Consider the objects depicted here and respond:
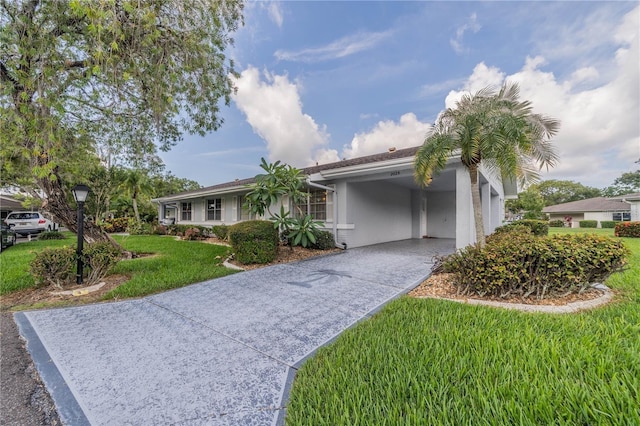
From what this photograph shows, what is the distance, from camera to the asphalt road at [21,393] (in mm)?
2016

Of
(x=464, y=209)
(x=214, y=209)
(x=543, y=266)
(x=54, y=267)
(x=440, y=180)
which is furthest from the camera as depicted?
(x=214, y=209)

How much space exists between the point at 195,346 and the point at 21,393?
4.64ft

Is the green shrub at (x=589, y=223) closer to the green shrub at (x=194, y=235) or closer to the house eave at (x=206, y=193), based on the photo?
the house eave at (x=206, y=193)

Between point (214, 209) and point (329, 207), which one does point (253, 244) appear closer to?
point (329, 207)

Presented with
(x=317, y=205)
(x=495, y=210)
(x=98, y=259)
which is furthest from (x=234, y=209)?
(x=495, y=210)

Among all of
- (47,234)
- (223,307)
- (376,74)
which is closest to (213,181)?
(47,234)

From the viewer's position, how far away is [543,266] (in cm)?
428

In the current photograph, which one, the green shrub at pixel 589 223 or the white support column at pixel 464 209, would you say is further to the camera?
the green shrub at pixel 589 223

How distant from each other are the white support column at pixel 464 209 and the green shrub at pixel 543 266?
8.80ft

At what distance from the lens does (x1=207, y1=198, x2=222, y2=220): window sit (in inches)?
624

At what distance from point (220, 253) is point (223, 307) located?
5728 mm

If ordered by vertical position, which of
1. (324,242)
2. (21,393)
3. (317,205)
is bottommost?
(21,393)

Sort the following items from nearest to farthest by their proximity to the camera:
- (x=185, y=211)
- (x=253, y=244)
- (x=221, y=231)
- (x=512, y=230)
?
(x=253, y=244), (x=512, y=230), (x=221, y=231), (x=185, y=211)

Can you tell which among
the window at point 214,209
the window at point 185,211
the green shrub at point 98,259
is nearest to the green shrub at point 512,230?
the green shrub at point 98,259
